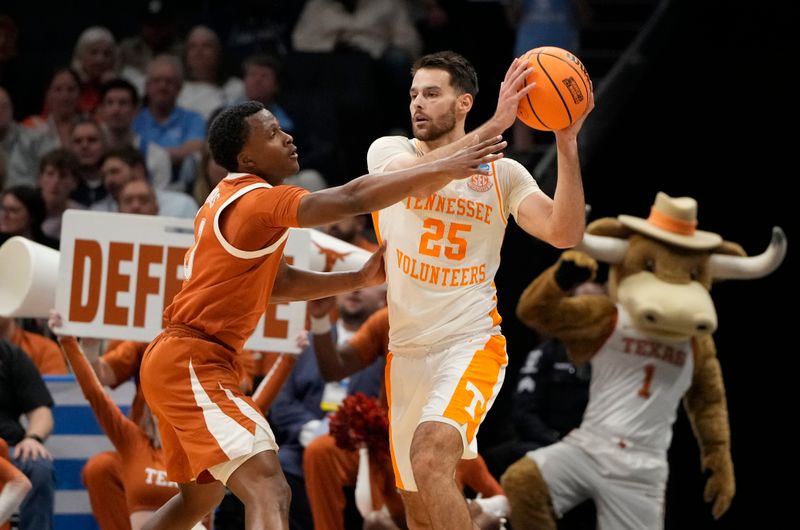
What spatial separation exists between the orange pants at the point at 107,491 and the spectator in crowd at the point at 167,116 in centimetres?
354

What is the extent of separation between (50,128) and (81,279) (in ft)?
12.1

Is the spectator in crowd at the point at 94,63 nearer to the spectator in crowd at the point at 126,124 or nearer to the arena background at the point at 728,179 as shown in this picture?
the spectator in crowd at the point at 126,124

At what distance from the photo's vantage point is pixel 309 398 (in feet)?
26.0

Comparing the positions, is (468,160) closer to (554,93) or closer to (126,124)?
(554,93)

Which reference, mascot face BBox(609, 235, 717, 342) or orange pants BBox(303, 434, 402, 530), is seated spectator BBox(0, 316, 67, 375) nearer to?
orange pants BBox(303, 434, 402, 530)

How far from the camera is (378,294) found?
8141 mm

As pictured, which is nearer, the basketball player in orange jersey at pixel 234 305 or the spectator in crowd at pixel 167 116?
the basketball player in orange jersey at pixel 234 305

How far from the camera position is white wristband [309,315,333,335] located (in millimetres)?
7004

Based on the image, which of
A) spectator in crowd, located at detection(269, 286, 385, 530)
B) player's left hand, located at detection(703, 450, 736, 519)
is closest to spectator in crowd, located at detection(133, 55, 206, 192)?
spectator in crowd, located at detection(269, 286, 385, 530)

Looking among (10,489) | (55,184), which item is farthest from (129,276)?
(55,184)

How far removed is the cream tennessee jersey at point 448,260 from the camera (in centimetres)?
544

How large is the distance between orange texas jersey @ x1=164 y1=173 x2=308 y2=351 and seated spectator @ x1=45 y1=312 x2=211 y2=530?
1621mm

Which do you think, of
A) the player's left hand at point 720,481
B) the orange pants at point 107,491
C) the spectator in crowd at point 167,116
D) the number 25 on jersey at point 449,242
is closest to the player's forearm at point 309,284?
the number 25 on jersey at point 449,242

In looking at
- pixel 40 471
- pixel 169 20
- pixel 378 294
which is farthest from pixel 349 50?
pixel 40 471
